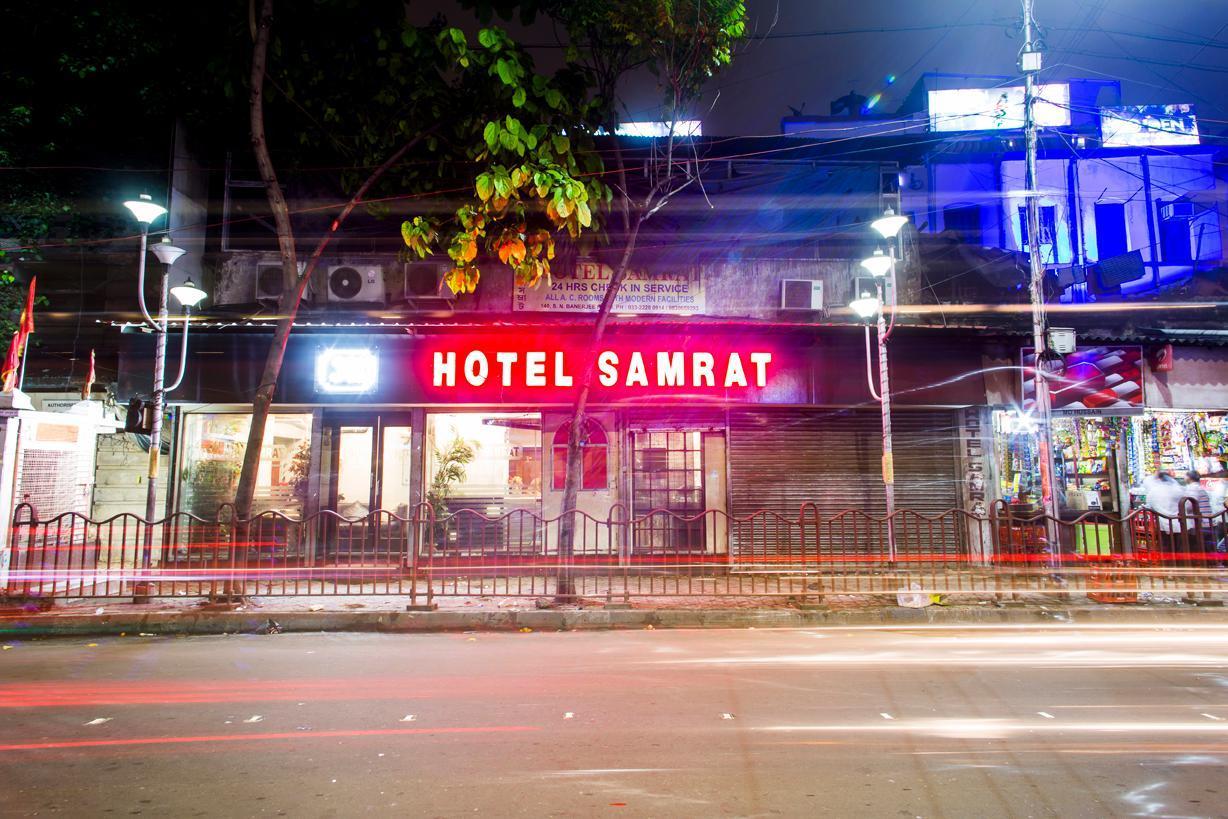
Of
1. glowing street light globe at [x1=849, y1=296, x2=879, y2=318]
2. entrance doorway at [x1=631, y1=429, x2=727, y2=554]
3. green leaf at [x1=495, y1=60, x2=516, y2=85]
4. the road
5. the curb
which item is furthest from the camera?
entrance doorway at [x1=631, y1=429, x2=727, y2=554]

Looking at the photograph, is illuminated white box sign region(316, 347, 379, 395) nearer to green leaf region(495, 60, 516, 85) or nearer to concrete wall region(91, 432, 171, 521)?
concrete wall region(91, 432, 171, 521)

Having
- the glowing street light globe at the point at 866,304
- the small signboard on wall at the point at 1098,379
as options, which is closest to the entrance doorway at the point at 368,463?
the glowing street light globe at the point at 866,304

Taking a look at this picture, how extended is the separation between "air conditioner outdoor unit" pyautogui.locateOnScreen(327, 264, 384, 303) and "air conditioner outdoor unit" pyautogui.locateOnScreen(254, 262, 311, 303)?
0.52 meters

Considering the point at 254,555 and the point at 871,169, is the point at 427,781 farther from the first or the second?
the point at 871,169

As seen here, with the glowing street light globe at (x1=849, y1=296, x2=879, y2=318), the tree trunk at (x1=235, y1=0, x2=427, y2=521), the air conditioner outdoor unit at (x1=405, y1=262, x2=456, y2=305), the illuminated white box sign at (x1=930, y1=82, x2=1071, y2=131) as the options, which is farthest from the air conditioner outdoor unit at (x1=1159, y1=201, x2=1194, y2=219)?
the tree trunk at (x1=235, y1=0, x2=427, y2=521)

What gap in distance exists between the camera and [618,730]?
4.89 metres

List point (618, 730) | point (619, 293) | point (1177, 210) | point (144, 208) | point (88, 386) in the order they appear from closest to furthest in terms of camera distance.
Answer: point (618, 730), point (144, 208), point (88, 386), point (619, 293), point (1177, 210)

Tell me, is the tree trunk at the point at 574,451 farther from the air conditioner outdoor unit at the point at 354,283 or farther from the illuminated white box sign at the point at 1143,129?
the illuminated white box sign at the point at 1143,129

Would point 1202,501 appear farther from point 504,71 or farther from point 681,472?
point 504,71

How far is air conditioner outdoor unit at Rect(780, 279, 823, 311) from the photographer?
1431 cm

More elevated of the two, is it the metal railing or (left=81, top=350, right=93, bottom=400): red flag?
(left=81, top=350, right=93, bottom=400): red flag

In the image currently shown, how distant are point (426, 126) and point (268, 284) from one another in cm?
550

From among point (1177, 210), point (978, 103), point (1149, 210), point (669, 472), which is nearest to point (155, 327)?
point (669, 472)

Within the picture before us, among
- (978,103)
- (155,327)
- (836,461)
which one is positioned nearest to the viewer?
(155,327)
